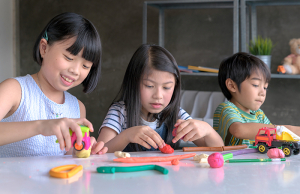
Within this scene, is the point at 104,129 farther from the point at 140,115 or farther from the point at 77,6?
the point at 77,6

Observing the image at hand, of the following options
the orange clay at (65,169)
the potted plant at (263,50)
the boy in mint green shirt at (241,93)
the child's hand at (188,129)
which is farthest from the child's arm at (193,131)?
the potted plant at (263,50)

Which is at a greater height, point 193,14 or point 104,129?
point 193,14

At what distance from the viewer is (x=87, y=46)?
1252 mm

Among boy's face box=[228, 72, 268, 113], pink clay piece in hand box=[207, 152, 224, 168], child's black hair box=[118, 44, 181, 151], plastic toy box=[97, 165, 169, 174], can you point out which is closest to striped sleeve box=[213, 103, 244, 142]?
boy's face box=[228, 72, 268, 113]

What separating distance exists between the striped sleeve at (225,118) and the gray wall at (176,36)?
1.48 meters

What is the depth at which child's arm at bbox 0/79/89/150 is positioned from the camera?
35.1 inches

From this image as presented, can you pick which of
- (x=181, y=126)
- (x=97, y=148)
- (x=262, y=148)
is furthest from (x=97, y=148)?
(x=262, y=148)

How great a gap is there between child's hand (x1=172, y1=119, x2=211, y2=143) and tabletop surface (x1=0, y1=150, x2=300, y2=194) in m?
0.22

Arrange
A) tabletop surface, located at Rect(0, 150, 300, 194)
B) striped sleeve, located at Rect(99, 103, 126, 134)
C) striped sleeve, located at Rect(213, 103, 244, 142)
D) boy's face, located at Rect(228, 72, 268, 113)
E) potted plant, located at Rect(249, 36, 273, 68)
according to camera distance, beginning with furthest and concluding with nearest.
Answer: potted plant, located at Rect(249, 36, 273, 68) → boy's face, located at Rect(228, 72, 268, 113) → striped sleeve, located at Rect(213, 103, 244, 142) → striped sleeve, located at Rect(99, 103, 126, 134) → tabletop surface, located at Rect(0, 150, 300, 194)

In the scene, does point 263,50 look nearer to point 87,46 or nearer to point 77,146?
point 87,46

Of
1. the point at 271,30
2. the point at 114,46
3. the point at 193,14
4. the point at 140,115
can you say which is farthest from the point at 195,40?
the point at 140,115

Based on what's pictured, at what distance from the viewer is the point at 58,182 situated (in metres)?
0.72

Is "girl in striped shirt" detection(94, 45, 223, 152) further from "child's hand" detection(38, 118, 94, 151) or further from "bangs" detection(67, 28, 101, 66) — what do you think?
"child's hand" detection(38, 118, 94, 151)

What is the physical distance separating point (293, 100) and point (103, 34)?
2059mm
